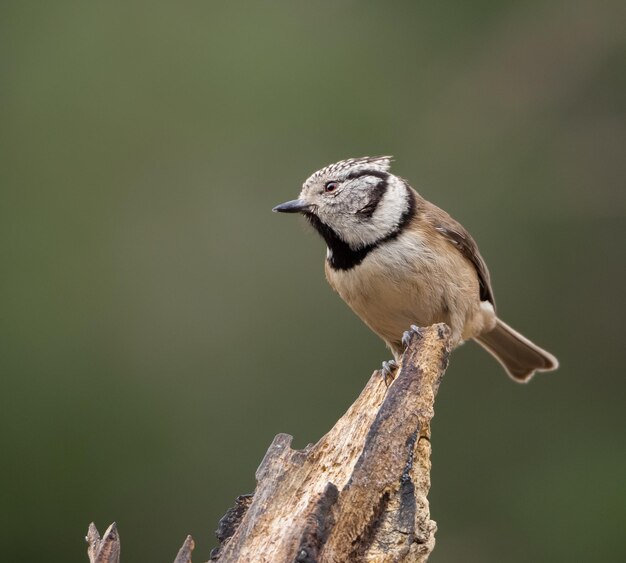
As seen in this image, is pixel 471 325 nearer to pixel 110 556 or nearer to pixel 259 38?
pixel 110 556

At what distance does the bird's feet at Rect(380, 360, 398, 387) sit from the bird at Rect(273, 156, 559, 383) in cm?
41

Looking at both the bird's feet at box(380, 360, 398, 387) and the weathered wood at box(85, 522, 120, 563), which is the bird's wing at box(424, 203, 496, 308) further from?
the weathered wood at box(85, 522, 120, 563)

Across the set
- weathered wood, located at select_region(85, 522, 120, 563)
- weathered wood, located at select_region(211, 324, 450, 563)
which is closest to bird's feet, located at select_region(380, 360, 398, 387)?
weathered wood, located at select_region(211, 324, 450, 563)

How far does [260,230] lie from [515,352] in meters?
2.87

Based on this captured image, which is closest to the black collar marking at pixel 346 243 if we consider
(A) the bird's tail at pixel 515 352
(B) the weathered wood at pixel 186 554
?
(A) the bird's tail at pixel 515 352

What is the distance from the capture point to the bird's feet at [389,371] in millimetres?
4252

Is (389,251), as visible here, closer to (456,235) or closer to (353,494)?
(456,235)


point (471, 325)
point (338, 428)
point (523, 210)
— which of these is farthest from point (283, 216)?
point (338, 428)

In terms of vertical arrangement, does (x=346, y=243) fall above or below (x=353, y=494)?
above

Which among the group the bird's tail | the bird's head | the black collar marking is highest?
the bird's head

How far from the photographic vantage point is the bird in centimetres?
513

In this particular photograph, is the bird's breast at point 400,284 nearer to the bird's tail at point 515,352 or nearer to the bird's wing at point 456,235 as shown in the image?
the bird's wing at point 456,235

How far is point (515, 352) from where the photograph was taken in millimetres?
6348

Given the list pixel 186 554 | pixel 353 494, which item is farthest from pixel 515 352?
pixel 186 554
